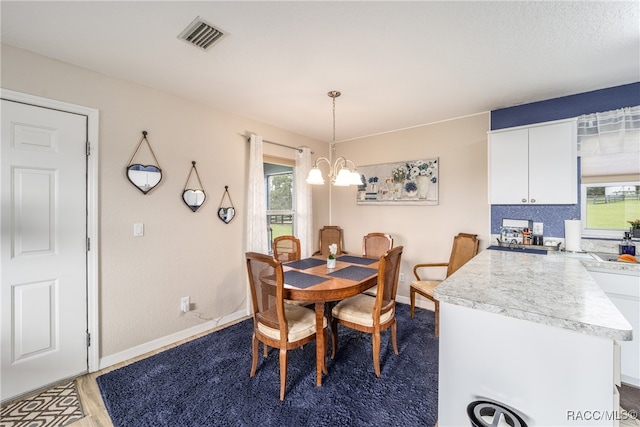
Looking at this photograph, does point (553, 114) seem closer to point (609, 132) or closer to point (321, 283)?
point (609, 132)

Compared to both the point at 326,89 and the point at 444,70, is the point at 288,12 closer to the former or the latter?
the point at 326,89

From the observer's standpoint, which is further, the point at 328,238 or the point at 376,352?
the point at 328,238

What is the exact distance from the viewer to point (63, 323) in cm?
211

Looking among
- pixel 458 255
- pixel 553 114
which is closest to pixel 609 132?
pixel 553 114

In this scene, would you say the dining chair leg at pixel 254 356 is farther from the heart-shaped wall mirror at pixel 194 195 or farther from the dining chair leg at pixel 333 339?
the heart-shaped wall mirror at pixel 194 195

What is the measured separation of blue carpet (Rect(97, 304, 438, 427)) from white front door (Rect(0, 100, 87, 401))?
1.47 feet

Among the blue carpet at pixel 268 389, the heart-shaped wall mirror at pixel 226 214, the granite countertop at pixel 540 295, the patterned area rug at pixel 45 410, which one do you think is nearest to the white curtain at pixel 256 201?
the heart-shaped wall mirror at pixel 226 214

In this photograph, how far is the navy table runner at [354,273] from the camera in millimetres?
2260

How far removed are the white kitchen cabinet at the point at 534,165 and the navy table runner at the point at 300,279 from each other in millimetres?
2117

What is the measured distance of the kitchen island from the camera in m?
0.95

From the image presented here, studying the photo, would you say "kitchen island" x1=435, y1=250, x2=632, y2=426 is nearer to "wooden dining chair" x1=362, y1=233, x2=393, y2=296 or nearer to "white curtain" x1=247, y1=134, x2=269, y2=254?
"wooden dining chair" x1=362, y1=233, x2=393, y2=296

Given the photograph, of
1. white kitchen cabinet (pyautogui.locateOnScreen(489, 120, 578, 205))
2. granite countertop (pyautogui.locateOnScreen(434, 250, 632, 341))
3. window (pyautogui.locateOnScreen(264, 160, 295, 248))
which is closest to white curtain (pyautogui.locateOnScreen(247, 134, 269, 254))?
window (pyautogui.locateOnScreen(264, 160, 295, 248))

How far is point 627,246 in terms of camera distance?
231 centimetres

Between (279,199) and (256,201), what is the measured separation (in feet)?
1.99
